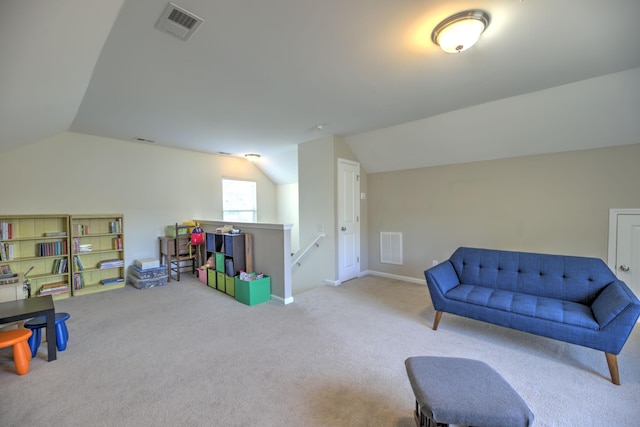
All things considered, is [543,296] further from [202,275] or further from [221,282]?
[202,275]

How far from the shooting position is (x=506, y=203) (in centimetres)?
377

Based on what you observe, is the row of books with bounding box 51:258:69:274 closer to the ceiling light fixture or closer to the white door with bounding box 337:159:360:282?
the white door with bounding box 337:159:360:282

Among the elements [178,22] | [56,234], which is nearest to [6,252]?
[56,234]

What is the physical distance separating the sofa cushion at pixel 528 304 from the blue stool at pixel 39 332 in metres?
3.77

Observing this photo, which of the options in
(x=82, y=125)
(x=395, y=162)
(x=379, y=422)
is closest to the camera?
(x=379, y=422)

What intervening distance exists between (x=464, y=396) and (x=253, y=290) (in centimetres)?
281

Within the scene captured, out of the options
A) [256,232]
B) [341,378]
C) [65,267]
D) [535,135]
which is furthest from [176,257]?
[535,135]

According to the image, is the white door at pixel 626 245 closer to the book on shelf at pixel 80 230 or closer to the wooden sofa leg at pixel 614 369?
the wooden sofa leg at pixel 614 369

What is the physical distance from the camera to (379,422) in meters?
1.62

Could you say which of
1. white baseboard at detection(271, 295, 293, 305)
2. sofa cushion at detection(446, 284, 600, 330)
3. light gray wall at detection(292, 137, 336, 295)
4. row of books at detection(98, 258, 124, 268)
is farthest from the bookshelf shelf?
sofa cushion at detection(446, 284, 600, 330)

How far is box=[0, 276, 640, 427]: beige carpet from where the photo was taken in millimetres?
1694

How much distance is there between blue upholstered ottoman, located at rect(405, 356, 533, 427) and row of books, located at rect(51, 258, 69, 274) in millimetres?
5020

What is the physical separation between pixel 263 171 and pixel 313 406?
19.1 feet

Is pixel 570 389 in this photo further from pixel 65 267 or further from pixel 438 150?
pixel 65 267
